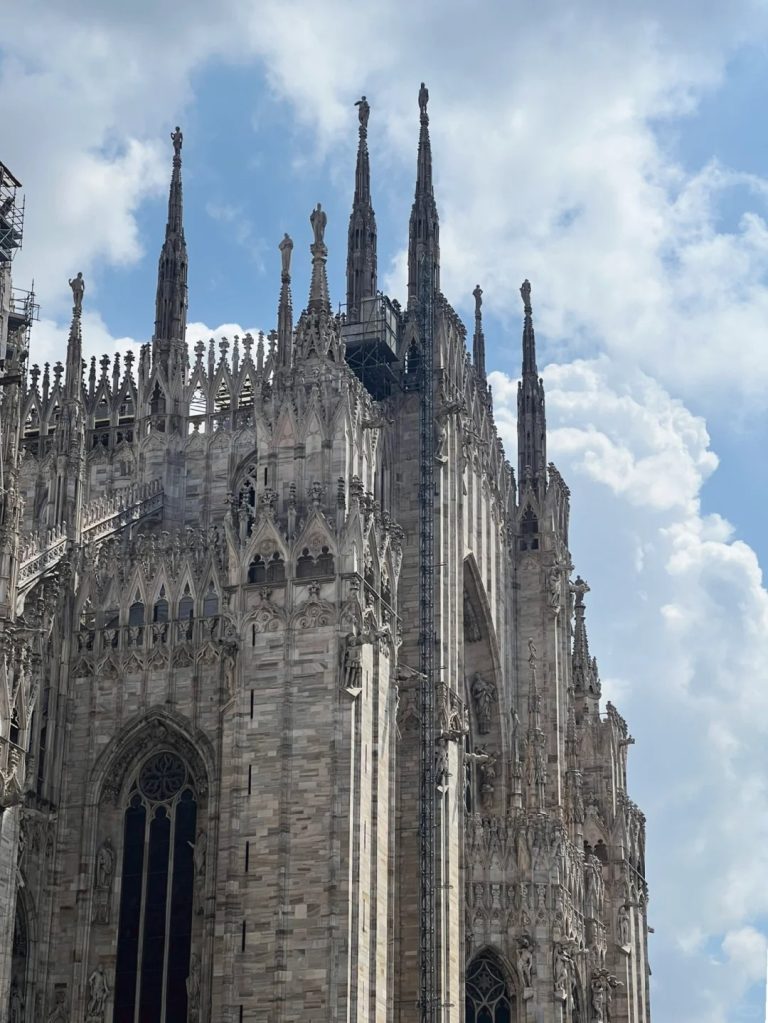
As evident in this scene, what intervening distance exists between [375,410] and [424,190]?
16.6m

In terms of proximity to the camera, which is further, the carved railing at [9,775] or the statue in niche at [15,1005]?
the statue in niche at [15,1005]

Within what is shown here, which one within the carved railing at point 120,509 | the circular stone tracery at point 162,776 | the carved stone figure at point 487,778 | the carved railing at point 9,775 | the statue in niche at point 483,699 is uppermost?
the carved railing at point 120,509

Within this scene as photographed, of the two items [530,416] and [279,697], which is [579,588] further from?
[279,697]

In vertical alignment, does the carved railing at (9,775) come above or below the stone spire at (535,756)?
below

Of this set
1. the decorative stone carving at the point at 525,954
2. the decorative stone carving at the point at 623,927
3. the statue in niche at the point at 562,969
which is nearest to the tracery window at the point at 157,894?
the decorative stone carving at the point at 525,954

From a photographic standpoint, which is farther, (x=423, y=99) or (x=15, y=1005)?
(x=423, y=99)

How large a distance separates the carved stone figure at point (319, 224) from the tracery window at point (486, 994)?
2296 centimetres

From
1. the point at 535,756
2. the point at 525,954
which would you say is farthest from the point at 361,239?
the point at 525,954

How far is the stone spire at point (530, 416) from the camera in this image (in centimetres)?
7594

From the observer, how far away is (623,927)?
234 feet

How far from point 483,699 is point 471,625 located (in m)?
2.67

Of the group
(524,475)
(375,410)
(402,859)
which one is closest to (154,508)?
(375,410)

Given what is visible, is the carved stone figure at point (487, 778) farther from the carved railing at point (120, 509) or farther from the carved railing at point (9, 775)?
the carved railing at point (9, 775)

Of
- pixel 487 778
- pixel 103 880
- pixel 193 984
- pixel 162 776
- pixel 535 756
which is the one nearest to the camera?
pixel 193 984
